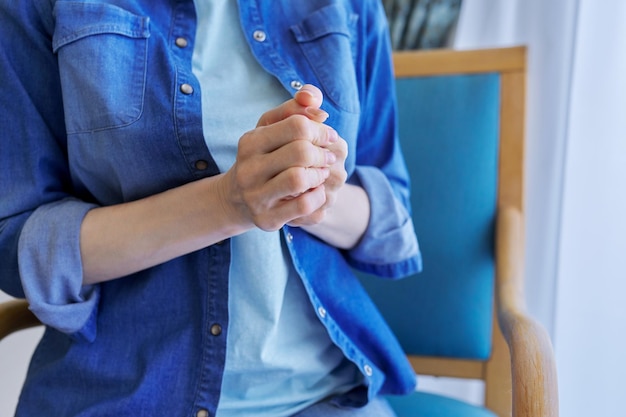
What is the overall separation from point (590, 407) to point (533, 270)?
27 cm

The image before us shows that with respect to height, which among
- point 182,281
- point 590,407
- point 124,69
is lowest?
point 590,407

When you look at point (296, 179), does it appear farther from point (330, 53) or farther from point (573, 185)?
point (573, 185)

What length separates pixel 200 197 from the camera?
24.3 inches

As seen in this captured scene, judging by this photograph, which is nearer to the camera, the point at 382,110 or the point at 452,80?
the point at 382,110

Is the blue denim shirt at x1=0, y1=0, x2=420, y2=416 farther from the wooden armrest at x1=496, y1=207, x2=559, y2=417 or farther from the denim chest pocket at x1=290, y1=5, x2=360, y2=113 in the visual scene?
the wooden armrest at x1=496, y1=207, x2=559, y2=417

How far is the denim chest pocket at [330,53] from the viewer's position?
72cm

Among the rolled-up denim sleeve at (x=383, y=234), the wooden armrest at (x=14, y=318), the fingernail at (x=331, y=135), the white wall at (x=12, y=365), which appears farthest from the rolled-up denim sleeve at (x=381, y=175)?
the white wall at (x=12, y=365)

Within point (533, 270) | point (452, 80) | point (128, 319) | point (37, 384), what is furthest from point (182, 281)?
point (533, 270)

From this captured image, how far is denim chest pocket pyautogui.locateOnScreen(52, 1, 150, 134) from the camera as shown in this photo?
64 centimetres

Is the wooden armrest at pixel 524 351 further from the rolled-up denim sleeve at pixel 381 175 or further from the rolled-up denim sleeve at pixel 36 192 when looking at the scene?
the rolled-up denim sleeve at pixel 36 192

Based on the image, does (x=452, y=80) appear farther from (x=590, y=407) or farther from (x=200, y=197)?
(x=590, y=407)

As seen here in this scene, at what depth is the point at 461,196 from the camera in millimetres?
982

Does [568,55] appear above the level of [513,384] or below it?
above

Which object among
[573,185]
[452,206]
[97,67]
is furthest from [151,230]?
[573,185]
